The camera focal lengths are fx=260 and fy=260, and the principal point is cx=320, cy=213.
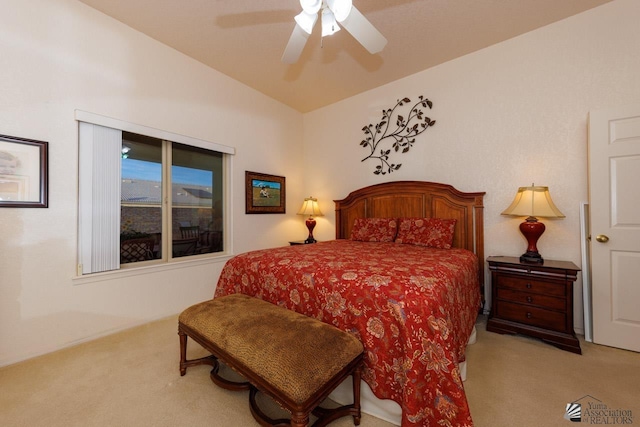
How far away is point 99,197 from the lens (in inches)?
93.4

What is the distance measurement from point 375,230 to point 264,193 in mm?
1721

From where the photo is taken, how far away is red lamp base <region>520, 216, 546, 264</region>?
7.79 feet

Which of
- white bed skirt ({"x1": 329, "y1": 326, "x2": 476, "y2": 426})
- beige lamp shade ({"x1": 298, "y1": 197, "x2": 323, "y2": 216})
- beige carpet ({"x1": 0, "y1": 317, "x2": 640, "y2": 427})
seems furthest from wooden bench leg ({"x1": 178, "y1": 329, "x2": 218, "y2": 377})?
beige lamp shade ({"x1": 298, "y1": 197, "x2": 323, "y2": 216})

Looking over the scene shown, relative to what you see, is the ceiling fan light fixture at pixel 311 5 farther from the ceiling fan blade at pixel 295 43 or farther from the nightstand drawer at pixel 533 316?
the nightstand drawer at pixel 533 316

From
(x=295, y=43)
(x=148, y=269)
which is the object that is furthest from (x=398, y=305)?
(x=148, y=269)

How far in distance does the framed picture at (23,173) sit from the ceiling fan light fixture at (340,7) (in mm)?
2416

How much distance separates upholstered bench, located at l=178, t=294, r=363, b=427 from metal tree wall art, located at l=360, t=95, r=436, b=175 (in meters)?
2.66

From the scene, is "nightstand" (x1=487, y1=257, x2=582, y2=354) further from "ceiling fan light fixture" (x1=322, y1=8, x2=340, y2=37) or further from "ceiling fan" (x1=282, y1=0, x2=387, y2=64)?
"ceiling fan light fixture" (x1=322, y1=8, x2=340, y2=37)

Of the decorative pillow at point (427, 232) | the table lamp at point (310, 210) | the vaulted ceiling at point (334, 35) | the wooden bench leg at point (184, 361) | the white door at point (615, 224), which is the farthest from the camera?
the table lamp at point (310, 210)

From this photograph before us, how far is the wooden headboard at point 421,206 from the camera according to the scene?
2873 mm

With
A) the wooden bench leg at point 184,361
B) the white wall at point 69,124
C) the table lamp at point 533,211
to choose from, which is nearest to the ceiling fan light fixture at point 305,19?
the white wall at point 69,124

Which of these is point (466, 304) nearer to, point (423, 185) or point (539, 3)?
point (423, 185)

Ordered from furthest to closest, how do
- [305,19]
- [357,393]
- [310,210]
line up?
[310,210] → [305,19] → [357,393]

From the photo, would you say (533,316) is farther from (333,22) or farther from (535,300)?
(333,22)
